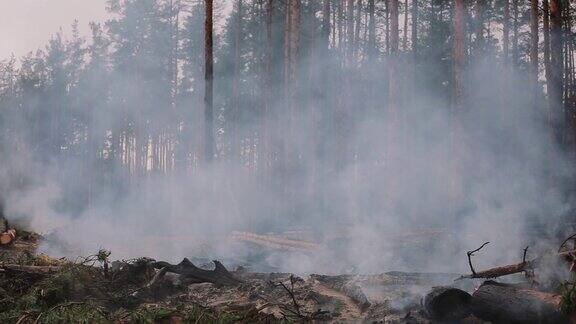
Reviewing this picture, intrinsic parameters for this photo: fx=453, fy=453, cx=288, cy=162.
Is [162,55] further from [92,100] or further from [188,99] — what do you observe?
[92,100]

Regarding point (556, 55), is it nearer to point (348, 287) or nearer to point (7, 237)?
point (348, 287)

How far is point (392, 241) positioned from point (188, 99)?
33.7m

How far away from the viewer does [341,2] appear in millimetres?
30375

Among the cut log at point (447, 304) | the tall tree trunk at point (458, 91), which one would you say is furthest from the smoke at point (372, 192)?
the cut log at point (447, 304)

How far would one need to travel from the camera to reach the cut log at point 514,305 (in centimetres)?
461

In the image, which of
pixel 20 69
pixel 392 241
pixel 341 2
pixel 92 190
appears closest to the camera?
pixel 392 241

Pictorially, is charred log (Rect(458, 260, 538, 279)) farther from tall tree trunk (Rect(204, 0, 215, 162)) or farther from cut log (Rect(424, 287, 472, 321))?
tall tree trunk (Rect(204, 0, 215, 162))

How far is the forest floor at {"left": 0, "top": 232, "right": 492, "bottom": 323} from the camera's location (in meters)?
5.28

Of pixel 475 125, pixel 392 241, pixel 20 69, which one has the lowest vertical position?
pixel 392 241

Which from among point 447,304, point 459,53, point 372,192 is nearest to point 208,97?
point 459,53

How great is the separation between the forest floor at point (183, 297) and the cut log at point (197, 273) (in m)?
0.11

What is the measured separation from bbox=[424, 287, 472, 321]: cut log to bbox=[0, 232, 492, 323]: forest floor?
0.39ft

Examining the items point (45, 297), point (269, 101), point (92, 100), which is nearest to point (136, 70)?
point (92, 100)

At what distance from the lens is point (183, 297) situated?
22.0ft
